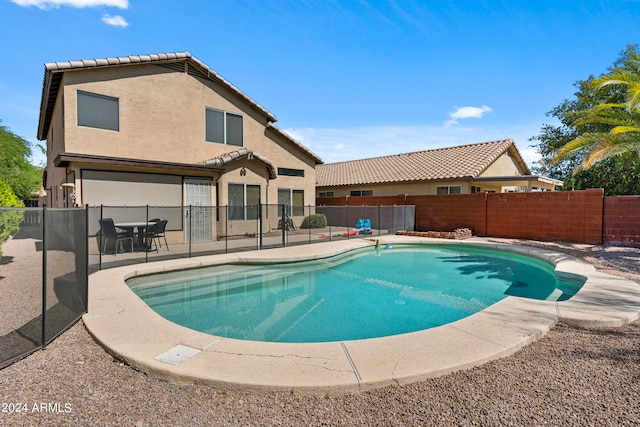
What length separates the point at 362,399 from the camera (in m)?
2.82

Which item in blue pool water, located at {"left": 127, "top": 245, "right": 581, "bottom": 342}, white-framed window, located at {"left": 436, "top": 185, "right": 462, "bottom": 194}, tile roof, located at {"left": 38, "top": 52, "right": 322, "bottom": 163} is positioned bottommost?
blue pool water, located at {"left": 127, "top": 245, "right": 581, "bottom": 342}

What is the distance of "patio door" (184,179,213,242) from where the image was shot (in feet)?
40.0

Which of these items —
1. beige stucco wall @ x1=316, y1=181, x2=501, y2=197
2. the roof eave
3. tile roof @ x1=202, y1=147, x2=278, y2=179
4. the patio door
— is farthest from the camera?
beige stucco wall @ x1=316, y1=181, x2=501, y2=197

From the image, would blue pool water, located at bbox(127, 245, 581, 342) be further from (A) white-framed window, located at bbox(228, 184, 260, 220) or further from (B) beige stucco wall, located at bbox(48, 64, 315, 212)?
(B) beige stucco wall, located at bbox(48, 64, 315, 212)

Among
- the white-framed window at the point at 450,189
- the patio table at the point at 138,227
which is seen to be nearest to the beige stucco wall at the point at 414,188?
the white-framed window at the point at 450,189

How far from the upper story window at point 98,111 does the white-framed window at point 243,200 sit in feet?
15.5

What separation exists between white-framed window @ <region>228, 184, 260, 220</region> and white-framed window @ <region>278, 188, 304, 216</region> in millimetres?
2216

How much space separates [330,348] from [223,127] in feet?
41.8

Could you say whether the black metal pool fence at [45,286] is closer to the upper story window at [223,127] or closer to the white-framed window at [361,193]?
the upper story window at [223,127]

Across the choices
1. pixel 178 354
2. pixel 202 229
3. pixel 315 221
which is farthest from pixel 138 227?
pixel 315 221

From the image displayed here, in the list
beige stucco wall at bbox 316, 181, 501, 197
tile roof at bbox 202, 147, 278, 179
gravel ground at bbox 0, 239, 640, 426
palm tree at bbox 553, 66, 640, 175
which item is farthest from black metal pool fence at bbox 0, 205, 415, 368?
palm tree at bbox 553, 66, 640, 175

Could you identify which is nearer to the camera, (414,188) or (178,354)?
(178,354)

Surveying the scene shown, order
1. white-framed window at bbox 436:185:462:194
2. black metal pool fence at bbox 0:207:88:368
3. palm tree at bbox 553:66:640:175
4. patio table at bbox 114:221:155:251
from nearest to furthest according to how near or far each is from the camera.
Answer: black metal pool fence at bbox 0:207:88:368 < palm tree at bbox 553:66:640:175 < patio table at bbox 114:221:155:251 < white-framed window at bbox 436:185:462:194

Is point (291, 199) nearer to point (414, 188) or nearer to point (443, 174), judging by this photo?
point (414, 188)
